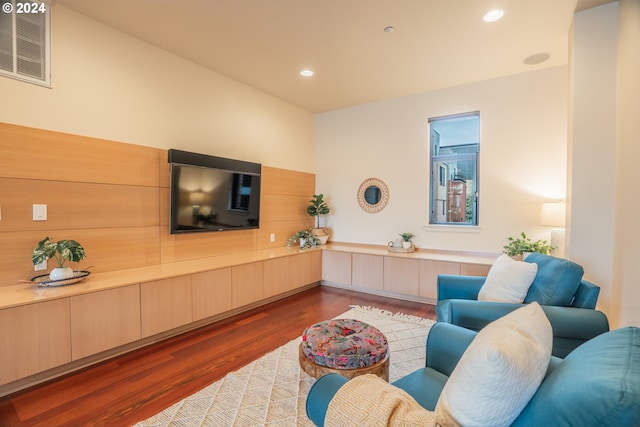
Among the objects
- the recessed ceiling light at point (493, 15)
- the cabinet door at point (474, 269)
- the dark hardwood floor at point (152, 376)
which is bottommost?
the dark hardwood floor at point (152, 376)

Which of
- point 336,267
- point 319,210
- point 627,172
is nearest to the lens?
point 627,172

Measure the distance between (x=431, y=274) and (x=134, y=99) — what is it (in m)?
4.15

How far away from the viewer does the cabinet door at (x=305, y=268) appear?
174 inches

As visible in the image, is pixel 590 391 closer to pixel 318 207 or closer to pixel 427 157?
pixel 427 157

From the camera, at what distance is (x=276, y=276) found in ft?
13.5

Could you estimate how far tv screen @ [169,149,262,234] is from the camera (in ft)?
11.1

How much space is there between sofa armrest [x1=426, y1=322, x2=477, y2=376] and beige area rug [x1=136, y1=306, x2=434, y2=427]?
2.86 ft

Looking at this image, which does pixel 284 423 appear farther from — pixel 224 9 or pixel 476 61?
pixel 476 61

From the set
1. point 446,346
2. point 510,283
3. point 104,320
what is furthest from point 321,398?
point 104,320

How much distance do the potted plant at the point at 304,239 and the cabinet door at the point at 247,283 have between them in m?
1.18

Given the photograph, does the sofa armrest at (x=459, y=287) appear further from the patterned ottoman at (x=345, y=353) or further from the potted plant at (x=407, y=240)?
the potted plant at (x=407, y=240)

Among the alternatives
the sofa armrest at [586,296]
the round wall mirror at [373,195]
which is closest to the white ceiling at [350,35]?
the round wall mirror at [373,195]

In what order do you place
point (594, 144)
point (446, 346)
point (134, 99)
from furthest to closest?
1. point (134, 99)
2. point (594, 144)
3. point (446, 346)

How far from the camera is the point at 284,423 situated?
182 centimetres
